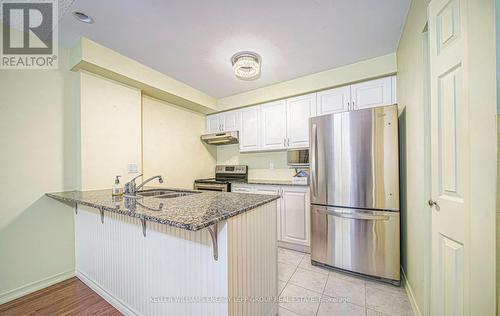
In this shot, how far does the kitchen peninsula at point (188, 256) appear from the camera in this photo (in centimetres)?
104

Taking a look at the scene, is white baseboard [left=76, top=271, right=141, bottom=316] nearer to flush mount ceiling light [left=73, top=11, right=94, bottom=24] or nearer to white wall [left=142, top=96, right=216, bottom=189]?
white wall [left=142, top=96, right=216, bottom=189]

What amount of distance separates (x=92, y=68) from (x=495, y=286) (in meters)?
3.33

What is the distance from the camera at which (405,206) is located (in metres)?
1.83

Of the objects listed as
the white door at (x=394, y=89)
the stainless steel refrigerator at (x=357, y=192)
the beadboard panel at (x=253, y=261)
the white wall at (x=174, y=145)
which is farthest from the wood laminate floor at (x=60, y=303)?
the white door at (x=394, y=89)

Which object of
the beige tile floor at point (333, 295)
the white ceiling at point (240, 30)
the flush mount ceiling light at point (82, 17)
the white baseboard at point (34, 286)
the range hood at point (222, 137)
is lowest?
the beige tile floor at point (333, 295)

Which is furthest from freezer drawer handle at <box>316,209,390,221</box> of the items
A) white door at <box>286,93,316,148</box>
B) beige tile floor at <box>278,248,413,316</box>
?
white door at <box>286,93,316,148</box>

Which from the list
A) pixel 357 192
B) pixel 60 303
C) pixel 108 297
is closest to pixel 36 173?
pixel 60 303

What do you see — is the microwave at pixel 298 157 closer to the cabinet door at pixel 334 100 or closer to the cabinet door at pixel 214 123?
the cabinet door at pixel 334 100

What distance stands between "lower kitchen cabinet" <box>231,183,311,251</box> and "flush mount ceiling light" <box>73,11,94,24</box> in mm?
2650

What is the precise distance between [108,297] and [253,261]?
4.69ft

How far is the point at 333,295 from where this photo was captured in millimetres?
1729

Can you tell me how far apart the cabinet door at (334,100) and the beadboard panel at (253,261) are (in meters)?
1.76

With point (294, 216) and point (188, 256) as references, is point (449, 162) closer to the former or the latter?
point (188, 256)

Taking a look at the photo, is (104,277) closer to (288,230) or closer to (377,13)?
(288,230)
